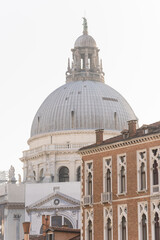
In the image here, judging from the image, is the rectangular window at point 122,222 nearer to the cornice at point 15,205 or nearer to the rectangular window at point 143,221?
the rectangular window at point 143,221

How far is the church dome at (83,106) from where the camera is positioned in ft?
369

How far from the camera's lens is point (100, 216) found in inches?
1914

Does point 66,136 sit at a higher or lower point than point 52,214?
higher

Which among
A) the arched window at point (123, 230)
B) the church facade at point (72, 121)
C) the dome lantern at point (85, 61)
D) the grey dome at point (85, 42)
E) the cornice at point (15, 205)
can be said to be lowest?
the arched window at point (123, 230)

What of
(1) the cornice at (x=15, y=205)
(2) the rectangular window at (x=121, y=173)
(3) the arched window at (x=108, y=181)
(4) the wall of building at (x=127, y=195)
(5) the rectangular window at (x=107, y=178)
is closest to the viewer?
(4) the wall of building at (x=127, y=195)

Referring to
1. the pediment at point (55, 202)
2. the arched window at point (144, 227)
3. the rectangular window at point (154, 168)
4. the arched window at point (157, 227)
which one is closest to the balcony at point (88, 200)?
the arched window at point (144, 227)

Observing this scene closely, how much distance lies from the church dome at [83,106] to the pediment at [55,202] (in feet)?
55.2

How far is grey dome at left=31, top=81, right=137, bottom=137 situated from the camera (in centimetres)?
11250

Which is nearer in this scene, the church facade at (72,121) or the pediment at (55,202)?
the pediment at (55,202)

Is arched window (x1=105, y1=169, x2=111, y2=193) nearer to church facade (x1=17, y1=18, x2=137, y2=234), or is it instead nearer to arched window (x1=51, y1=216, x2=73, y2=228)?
arched window (x1=51, y1=216, x2=73, y2=228)

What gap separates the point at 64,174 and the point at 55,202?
533 inches

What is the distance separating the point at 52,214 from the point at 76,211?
3.01m

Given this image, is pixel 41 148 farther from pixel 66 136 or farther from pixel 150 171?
pixel 150 171

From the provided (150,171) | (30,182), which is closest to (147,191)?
(150,171)
